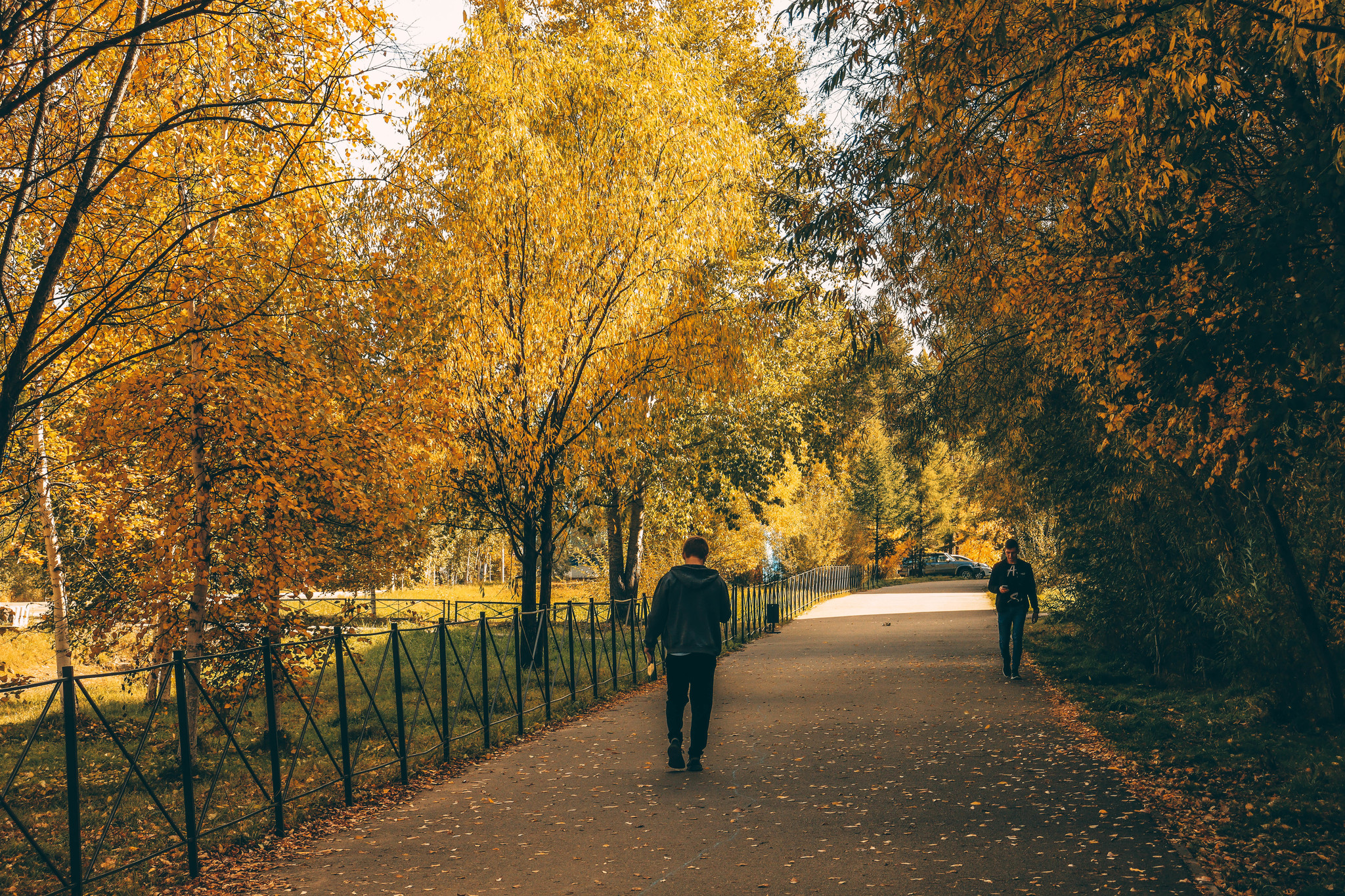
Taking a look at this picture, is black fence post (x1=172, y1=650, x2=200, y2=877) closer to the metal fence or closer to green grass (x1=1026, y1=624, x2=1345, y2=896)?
the metal fence

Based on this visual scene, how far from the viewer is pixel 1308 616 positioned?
8.94 meters

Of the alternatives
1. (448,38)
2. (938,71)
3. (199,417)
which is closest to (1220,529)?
(938,71)

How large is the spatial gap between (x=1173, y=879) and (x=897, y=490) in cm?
4800

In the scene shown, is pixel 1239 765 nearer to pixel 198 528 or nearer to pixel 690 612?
pixel 690 612

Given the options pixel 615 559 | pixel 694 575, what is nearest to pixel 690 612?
pixel 694 575

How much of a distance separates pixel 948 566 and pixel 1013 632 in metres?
49.2

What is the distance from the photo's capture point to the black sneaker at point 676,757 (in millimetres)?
8305

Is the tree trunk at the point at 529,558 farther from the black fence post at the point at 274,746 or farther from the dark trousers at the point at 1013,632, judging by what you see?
the black fence post at the point at 274,746

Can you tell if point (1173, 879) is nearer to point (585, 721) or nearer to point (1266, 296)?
point (1266, 296)

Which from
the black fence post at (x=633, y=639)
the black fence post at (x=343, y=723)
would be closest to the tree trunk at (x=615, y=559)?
the black fence post at (x=633, y=639)

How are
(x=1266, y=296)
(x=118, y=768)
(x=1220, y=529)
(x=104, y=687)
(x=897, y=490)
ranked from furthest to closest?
(x=897, y=490), (x=104, y=687), (x=118, y=768), (x=1220, y=529), (x=1266, y=296)

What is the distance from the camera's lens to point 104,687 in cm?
1878

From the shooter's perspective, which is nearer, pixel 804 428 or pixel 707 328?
pixel 707 328

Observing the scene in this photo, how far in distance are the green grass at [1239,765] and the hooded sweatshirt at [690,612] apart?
3.61m
